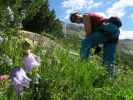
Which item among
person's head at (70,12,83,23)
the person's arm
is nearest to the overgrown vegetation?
the person's arm

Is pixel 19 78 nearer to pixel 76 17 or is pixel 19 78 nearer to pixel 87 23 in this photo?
pixel 87 23

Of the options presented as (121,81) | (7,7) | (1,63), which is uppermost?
(7,7)

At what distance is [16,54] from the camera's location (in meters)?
6.75

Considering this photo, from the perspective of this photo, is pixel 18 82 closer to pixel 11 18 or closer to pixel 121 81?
pixel 11 18

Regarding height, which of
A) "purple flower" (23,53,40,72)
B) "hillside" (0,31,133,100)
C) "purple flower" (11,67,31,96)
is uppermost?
"purple flower" (23,53,40,72)

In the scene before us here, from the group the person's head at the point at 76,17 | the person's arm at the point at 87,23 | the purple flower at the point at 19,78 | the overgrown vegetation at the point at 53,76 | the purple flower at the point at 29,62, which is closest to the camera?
the purple flower at the point at 19,78

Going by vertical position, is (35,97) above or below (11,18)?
below

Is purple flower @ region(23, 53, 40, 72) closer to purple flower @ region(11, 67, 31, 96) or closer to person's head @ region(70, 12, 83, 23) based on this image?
purple flower @ region(11, 67, 31, 96)

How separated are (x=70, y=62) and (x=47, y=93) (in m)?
2.41

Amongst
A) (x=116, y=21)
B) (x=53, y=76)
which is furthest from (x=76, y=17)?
(x=53, y=76)

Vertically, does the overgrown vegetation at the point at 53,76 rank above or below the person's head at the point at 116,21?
below

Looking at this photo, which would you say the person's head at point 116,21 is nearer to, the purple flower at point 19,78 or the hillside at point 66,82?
the hillside at point 66,82

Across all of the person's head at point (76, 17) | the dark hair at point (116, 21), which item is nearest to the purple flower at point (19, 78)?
the dark hair at point (116, 21)

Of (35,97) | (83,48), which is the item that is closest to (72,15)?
(83,48)
